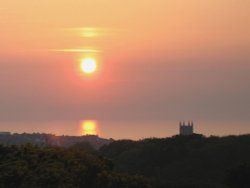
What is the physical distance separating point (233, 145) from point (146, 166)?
6.17 m

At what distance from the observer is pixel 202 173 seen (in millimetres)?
33188

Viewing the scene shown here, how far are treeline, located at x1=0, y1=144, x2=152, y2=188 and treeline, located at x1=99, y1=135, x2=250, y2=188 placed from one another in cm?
1070

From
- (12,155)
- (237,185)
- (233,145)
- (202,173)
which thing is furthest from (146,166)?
(12,155)

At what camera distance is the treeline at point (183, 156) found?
32750mm

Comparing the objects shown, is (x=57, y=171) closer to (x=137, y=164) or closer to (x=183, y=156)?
(x=137, y=164)

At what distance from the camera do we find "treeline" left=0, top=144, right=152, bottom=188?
17.9m

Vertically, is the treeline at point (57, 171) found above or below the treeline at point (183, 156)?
below

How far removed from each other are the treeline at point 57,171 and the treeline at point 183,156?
1070 centimetres

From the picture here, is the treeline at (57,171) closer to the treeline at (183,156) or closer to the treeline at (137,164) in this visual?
the treeline at (137,164)

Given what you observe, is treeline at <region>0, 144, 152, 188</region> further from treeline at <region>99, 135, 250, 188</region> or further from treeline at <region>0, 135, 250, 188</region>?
treeline at <region>99, 135, 250, 188</region>

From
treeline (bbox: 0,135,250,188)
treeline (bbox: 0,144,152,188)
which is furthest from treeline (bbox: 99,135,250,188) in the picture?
treeline (bbox: 0,144,152,188)

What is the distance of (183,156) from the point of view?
38344mm

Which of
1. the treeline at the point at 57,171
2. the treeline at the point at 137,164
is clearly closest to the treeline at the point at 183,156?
the treeline at the point at 137,164

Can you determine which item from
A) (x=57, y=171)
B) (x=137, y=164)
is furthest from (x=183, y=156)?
(x=57, y=171)
